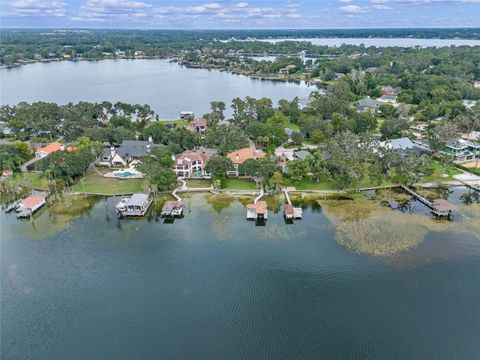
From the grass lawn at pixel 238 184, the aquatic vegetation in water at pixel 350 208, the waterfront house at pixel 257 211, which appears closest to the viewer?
the waterfront house at pixel 257 211

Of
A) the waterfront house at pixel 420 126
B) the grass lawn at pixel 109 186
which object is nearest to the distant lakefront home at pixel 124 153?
the grass lawn at pixel 109 186

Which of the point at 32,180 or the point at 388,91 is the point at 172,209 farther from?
the point at 388,91

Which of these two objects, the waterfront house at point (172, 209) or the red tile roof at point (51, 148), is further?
the red tile roof at point (51, 148)

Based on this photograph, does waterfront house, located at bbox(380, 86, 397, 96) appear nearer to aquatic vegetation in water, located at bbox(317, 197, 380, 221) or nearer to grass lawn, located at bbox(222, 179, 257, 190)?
aquatic vegetation in water, located at bbox(317, 197, 380, 221)

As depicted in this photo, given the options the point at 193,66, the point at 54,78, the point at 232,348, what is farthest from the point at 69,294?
the point at 193,66

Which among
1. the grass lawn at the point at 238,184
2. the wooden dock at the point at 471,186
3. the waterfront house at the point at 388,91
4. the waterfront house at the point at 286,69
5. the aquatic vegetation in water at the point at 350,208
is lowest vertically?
the aquatic vegetation in water at the point at 350,208

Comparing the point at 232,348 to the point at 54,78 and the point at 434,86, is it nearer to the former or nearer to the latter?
the point at 434,86

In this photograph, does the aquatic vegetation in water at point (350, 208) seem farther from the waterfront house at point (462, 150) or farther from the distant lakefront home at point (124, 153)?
the distant lakefront home at point (124, 153)

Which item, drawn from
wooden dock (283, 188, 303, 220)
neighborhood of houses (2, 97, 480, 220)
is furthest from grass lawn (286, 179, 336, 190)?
wooden dock (283, 188, 303, 220)
